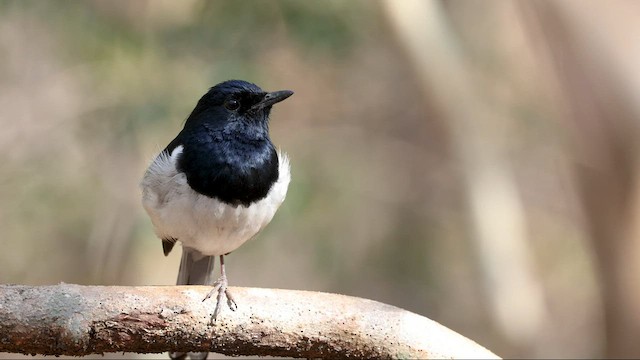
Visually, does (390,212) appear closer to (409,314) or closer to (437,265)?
(437,265)

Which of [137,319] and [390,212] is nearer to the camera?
[137,319]

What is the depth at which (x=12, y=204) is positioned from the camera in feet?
19.6

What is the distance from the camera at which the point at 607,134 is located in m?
4.39

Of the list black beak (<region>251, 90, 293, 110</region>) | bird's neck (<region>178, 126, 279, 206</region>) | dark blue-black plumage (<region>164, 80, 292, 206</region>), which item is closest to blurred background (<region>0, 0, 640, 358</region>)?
black beak (<region>251, 90, 293, 110</region>)

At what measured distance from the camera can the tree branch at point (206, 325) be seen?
2703 mm

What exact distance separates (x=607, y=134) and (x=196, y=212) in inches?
90.6

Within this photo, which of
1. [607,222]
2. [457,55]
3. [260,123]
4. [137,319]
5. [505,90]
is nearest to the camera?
[137,319]

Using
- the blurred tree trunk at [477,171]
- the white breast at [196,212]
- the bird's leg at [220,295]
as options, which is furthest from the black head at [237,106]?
the blurred tree trunk at [477,171]

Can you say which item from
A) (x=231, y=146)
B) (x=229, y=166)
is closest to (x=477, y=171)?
(x=231, y=146)

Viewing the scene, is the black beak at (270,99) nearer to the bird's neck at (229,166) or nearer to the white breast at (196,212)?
the bird's neck at (229,166)

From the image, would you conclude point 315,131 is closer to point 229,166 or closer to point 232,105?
point 232,105

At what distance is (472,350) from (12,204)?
13.2 ft

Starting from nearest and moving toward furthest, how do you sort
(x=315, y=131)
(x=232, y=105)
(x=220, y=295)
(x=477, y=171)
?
(x=220, y=295), (x=232, y=105), (x=477, y=171), (x=315, y=131)

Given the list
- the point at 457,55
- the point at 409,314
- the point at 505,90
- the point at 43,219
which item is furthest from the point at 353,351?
the point at 505,90
